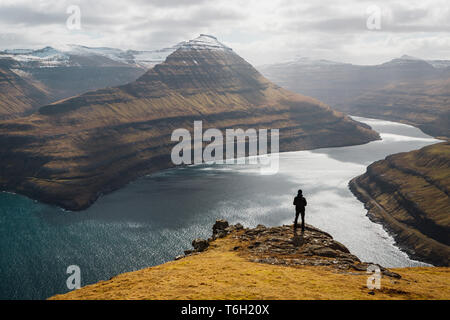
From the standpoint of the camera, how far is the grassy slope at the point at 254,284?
2994cm

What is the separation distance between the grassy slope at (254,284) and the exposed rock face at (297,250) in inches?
91.8

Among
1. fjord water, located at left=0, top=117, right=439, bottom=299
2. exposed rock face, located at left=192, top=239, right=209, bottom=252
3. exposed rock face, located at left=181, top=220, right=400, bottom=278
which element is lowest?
fjord water, located at left=0, top=117, right=439, bottom=299

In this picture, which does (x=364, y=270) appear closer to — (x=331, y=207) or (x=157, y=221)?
(x=157, y=221)

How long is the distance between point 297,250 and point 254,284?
1606 centimetres

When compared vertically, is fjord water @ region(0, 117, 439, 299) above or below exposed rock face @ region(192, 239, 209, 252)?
below

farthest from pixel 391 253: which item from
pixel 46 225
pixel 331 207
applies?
pixel 46 225

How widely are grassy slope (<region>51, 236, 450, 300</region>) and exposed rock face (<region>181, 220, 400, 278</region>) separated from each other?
233 cm

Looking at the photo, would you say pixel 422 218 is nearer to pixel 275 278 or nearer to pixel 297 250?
pixel 297 250

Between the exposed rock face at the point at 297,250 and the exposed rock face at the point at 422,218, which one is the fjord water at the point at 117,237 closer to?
the exposed rock face at the point at 422,218

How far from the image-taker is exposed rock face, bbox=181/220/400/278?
42.8 meters

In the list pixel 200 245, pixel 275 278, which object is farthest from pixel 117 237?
pixel 275 278

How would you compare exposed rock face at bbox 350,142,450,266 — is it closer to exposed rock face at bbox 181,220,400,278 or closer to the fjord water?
the fjord water

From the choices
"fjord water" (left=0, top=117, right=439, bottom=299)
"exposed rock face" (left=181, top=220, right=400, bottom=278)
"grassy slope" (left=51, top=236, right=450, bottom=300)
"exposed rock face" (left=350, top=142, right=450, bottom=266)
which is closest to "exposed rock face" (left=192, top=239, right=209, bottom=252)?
"exposed rock face" (left=181, top=220, right=400, bottom=278)

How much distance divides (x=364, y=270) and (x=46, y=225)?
16906cm
